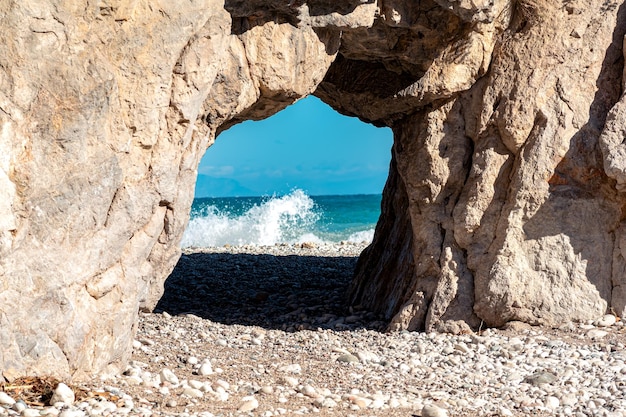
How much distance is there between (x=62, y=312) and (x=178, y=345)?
2635mm

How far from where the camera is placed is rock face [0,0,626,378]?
623 centimetres

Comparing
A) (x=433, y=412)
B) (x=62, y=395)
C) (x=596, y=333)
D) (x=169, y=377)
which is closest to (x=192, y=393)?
(x=169, y=377)

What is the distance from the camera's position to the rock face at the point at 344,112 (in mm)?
6227

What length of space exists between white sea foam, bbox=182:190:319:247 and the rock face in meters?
19.9

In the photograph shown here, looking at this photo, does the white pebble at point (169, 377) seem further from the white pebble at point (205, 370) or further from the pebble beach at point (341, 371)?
the white pebble at point (205, 370)

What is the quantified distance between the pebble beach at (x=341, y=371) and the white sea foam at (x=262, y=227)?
19.7m

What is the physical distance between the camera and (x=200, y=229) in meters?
33.8

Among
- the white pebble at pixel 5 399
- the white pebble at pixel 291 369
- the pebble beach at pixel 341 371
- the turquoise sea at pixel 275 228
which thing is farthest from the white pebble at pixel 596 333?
the turquoise sea at pixel 275 228

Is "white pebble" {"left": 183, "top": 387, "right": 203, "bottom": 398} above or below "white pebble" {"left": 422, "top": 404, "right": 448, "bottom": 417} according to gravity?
below

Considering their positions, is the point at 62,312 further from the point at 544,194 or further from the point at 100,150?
the point at 544,194

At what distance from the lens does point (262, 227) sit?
110 feet

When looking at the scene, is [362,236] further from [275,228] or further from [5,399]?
[5,399]

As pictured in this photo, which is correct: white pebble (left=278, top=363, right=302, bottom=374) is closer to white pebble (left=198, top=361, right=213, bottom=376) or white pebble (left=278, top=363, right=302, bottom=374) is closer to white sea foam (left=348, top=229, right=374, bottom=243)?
white pebble (left=198, top=361, right=213, bottom=376)

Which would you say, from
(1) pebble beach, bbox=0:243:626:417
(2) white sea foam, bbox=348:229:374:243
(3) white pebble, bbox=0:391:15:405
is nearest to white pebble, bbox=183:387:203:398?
(1) pebble beach, bbox=0:243:626:417
